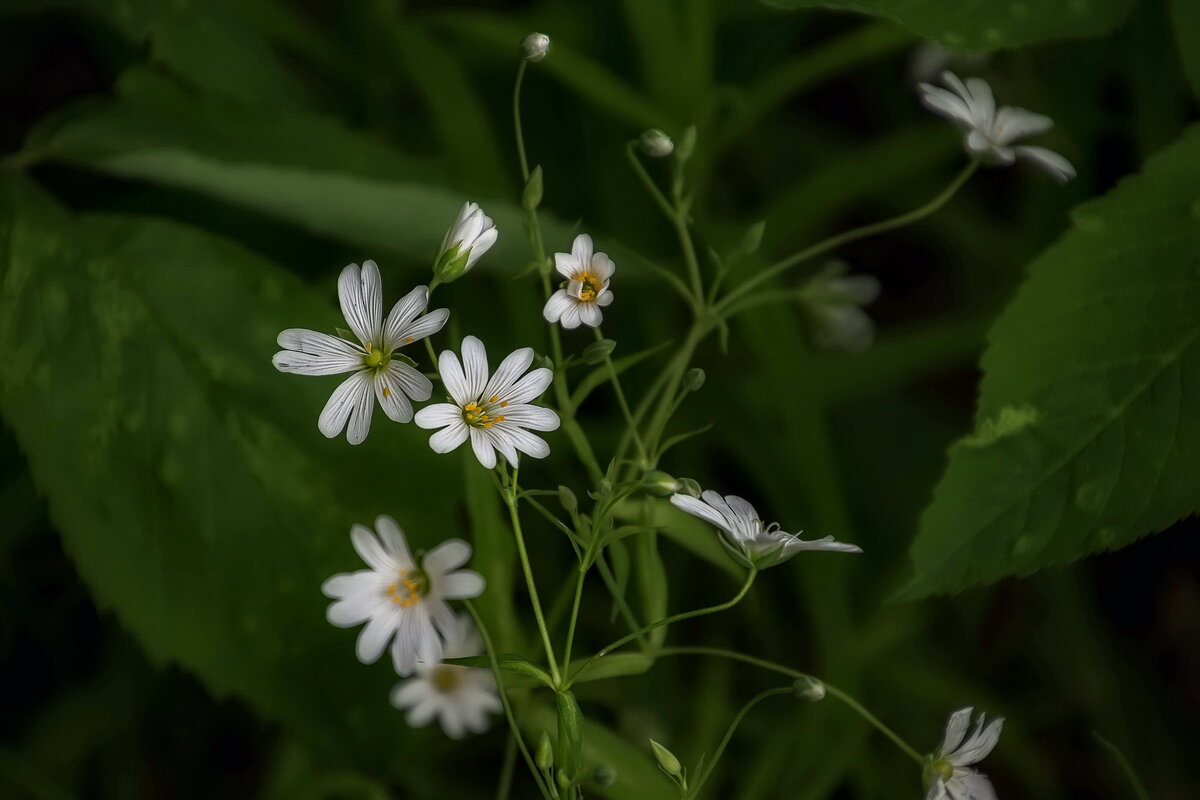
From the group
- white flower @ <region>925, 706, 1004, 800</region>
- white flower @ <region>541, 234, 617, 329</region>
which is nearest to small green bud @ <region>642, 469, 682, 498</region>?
white flower @ <region>541, 234, 617, 329</region>

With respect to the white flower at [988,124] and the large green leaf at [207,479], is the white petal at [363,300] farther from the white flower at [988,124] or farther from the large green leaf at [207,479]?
the white flower at [988,124]

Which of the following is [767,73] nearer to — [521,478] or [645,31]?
[645,31]

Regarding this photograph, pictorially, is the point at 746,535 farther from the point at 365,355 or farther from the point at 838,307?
the point at 838,307

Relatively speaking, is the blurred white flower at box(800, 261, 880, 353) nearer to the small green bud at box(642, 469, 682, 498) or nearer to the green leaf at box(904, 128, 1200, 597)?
the green leaf at box(904, 128, 1200, 597)

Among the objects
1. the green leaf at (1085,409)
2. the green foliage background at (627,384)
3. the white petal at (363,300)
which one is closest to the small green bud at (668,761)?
the green foliage background at (627,384)

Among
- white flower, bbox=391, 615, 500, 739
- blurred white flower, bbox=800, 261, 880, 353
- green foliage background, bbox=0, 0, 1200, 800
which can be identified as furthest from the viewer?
blurred white flower, bbox=800, 261, 880, 353

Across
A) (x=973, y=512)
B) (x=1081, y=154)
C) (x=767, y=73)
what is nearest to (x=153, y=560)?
(x=973, y=512)

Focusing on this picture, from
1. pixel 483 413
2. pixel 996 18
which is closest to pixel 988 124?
pixel 996 18
